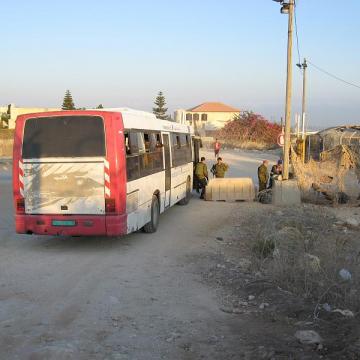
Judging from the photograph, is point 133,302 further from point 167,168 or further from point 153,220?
point 167,168

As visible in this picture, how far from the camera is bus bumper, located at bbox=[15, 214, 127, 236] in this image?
10320mm

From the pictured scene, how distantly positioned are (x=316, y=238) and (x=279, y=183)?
7.26 m

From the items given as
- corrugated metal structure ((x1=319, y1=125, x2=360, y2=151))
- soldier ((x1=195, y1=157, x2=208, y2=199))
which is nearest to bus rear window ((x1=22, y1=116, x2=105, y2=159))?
soldier ((x1=195, y1=157, x2=208, y2=199))

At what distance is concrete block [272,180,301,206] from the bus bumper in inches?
345

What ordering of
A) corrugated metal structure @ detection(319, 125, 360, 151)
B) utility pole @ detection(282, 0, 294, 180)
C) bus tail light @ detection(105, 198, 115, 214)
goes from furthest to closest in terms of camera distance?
1. corrugated metal structure @ detection(319, 125, 360, 151)
2. utility pole @ detection(282, 0, 294, 180)
3. bus tail light @ detection(105, 198, 115, 214)

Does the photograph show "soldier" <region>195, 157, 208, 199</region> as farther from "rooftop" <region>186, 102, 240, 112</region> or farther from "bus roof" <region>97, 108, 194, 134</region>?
"rooftop" <region>186, 102, 240, 112</region>

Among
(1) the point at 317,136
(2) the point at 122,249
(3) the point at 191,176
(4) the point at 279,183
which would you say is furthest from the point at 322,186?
(2) the point at 122,249

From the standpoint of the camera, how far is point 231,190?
1909 cm

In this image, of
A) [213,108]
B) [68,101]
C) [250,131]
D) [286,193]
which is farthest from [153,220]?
[213,108]

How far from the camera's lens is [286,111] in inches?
758

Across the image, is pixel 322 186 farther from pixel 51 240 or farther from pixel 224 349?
pixel 224 349

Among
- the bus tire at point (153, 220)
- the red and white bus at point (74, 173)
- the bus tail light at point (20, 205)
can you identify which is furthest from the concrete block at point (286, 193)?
the bus tail light at point (20, 205)

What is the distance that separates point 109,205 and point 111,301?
3.35 metres

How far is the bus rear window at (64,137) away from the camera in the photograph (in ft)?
34.1
